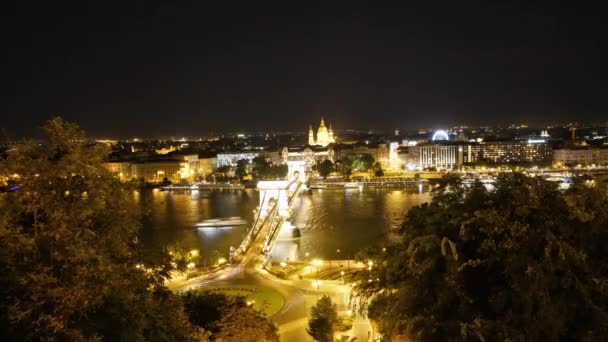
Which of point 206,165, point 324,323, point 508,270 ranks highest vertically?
point 206,165

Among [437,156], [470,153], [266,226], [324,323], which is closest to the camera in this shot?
[324,323]

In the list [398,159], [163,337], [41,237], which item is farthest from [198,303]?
[398,159]

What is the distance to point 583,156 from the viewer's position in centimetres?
3247

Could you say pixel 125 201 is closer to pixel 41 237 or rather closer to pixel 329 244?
pixel 41 237

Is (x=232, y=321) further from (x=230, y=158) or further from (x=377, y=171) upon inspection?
(x=230, y=158)

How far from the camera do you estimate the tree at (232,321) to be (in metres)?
3.71

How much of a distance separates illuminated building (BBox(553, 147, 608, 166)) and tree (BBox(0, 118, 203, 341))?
32.8 m

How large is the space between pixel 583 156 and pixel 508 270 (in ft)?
110

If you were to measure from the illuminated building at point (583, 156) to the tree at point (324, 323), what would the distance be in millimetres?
30573

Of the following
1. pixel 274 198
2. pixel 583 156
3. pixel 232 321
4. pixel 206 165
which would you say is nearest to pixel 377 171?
pixel 206 165

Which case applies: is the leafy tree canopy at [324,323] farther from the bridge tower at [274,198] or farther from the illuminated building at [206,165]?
the illuminated building at [206,165]

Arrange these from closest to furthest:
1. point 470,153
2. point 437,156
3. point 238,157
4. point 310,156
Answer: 1. point 437,156
2. point 310,156
3. point 470,153
4. point 238,157

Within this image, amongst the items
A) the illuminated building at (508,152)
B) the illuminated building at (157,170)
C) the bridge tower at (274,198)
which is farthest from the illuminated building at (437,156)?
the bridge tower at (274,198)

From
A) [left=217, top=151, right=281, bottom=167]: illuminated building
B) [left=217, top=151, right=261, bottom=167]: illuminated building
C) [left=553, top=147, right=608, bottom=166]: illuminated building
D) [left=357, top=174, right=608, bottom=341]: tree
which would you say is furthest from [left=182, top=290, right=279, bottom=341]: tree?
[left=217, top=151, right=261, bottom=167]: illuminated building
